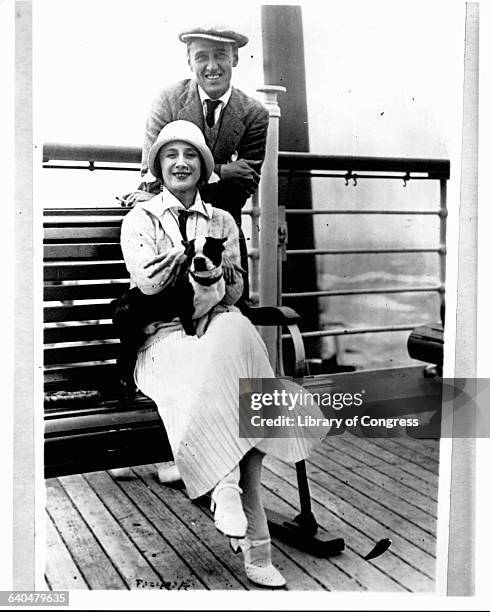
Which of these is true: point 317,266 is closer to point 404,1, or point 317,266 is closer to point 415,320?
point 415,320

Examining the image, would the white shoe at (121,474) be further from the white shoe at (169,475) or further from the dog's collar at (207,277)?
the dog's collar at (207,277)

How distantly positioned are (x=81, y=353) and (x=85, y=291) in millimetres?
165

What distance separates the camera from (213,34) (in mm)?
1909

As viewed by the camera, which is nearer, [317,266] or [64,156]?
[64,156]

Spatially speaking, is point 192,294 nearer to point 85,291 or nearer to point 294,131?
point 85,291

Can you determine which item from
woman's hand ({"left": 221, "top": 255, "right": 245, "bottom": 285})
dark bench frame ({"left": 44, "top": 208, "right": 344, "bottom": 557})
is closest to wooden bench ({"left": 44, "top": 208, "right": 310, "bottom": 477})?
dark bench frame ({"left": 44, "top": 208, "right": 344, "bottom": 557})

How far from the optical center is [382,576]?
6.38 feet

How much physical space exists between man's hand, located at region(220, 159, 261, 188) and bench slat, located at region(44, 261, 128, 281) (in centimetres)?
35

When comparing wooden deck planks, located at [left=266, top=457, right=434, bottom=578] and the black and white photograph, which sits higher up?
the black and white photograph

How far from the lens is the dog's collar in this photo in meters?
1.89

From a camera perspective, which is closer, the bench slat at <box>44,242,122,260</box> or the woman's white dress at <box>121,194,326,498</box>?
the woman's white dress at <box>121,194,326,498</box>

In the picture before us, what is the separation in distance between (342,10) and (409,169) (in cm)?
44

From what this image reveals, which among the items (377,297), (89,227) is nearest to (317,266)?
(377,297)

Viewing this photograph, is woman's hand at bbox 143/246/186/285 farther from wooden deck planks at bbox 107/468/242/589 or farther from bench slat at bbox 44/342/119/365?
wooden deck planks at bbox 107/468/242/589
